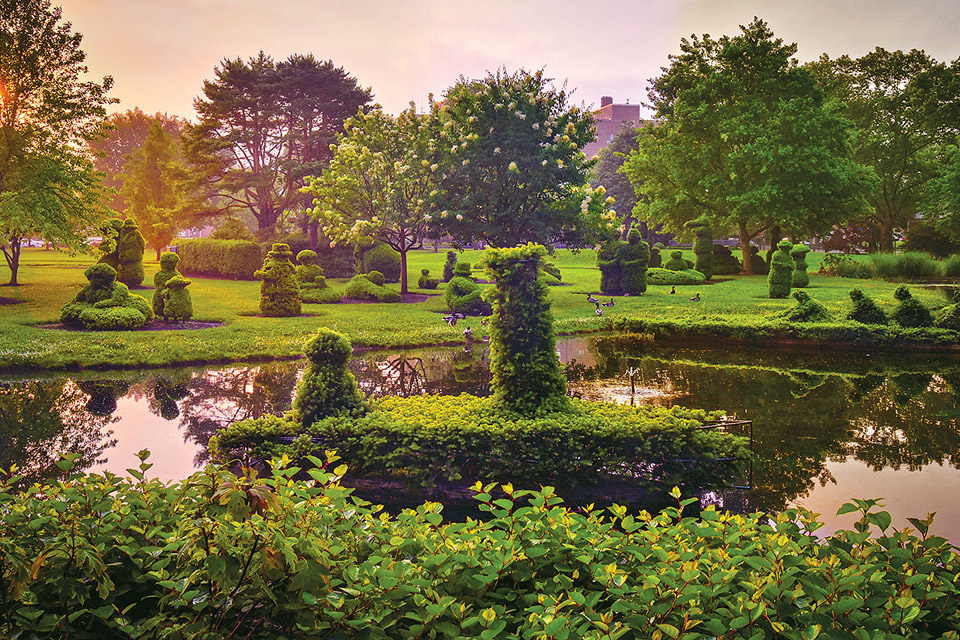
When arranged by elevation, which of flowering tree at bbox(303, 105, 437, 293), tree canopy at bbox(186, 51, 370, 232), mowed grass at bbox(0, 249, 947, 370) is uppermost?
tree canopy at bbox(186, 51, 370, 232)

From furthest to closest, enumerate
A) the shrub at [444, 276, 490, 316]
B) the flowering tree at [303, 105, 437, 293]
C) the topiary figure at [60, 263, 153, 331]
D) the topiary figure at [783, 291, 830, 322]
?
the flowering tree at [303, 105, 437, 293] → the shrub at [444, 276, 490, 316] → the topiary figure at [60, 263, 153, 331] → the topiary figure at [783, 291, 830, 322]

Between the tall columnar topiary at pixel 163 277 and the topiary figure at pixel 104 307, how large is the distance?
0.74 feet

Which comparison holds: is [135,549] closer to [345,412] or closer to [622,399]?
[345,412]

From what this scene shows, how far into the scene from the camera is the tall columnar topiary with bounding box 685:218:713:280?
3133 centimetres

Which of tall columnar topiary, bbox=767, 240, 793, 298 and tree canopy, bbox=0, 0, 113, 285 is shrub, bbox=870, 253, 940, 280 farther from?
tree canopy, bbox=0, 0, 113, 285

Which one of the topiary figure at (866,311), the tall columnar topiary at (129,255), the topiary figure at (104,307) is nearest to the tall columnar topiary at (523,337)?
the topiary figure at (866,311)

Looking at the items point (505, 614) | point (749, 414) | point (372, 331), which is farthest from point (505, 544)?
point (372, 331)

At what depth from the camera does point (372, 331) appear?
636 inches

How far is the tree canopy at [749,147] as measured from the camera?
29.1m

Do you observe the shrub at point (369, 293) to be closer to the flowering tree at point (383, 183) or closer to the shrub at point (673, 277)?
the flowering tree at point (383, 183)

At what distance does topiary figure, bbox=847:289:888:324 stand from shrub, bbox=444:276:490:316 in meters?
9.91

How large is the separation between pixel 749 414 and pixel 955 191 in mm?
31403

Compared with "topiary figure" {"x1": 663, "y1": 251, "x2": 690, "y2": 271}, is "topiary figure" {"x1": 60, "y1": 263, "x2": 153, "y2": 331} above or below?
below

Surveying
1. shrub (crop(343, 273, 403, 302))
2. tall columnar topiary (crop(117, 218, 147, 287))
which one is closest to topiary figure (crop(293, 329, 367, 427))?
shrub (crop(343, 273, 403, 302))
